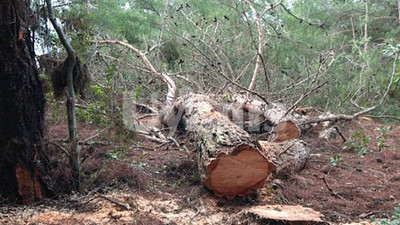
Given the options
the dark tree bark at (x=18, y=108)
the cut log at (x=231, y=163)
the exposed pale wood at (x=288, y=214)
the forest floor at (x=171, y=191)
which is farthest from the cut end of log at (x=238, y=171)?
the dark tree bark at (x=18, y=108)

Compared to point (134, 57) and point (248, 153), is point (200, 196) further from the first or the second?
point (134, 57)

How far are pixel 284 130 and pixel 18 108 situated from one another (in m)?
3.24

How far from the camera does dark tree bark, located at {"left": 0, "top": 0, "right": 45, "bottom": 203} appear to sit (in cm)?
290

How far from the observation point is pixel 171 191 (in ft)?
11.9

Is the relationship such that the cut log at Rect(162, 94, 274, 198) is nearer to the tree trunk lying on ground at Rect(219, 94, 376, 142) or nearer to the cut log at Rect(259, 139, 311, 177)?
the cut log at Rect(259, 139, 311, 177)

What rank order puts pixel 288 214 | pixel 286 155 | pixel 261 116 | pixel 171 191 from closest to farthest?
pixel 288 214, pixel 171 191, pixel 286 155, pixel 261 116

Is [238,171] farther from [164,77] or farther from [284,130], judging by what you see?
[164,77]

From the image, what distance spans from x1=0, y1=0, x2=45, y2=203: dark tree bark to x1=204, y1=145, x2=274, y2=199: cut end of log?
1.36m

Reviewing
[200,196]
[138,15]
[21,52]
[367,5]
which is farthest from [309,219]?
[367,5]

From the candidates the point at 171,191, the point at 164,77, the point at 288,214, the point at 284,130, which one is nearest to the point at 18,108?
the point at 171,191

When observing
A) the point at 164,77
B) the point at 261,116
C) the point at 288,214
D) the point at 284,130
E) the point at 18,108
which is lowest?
the point at 288,214

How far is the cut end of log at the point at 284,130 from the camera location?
512 cm

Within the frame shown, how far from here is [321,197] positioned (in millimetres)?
3562

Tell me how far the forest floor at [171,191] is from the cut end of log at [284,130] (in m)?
0.51
